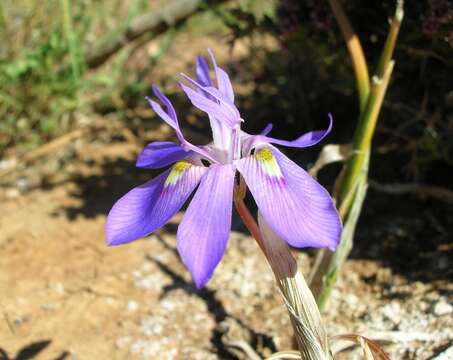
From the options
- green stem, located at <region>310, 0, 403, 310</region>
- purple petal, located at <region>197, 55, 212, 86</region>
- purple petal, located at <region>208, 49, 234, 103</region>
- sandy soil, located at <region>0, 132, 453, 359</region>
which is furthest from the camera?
sandy soil, located at <region>0, 132, 453, 359</region>

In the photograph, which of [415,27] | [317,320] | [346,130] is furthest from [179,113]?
[317,320]

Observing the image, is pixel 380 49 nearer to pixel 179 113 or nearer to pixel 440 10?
pixel 440 10

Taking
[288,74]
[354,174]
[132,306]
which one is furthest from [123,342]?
[288,74]

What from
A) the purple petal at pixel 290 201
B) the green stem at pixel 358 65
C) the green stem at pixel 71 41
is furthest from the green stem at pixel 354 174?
the green stem at pixel 71 41

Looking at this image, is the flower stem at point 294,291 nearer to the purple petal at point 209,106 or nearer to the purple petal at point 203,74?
the purple petal at point 209,106

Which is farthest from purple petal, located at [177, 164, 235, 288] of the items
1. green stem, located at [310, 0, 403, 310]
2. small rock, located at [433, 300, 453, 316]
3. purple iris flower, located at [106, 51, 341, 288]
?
small rock, located at [433, 300, 453, 316]

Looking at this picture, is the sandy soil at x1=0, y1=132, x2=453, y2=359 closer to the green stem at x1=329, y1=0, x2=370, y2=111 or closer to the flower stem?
the flower stem
